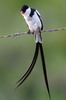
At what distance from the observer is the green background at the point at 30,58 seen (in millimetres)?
5609

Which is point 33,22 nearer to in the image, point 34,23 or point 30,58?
point 34,23

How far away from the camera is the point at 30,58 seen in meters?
5.70

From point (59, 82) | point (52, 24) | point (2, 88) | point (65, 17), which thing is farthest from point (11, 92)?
point (65, 17)

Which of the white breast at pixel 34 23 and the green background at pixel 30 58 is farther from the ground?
the white breast at pixel 34 23

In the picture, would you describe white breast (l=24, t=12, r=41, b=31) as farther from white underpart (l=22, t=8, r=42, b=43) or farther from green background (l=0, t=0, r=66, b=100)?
green background (l=0, t=0, r=66, b=100)

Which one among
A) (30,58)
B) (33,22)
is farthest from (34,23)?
(30,58)

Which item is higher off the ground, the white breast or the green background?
the white breast

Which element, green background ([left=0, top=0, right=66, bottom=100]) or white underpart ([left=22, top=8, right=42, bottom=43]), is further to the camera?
green background ([left=0, top=0, right=66, bottom=100])

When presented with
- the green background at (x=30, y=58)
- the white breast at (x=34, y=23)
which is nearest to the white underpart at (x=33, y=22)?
the white breast at (x=34, y=23)

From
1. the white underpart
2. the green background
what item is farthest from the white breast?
the green background

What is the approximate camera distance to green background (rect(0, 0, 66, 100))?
18.4 feet

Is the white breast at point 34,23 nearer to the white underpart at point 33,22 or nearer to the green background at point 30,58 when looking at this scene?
the white underpart at point 33,22

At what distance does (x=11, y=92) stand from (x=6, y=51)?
2.06ft

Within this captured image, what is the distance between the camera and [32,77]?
19.4 ft
